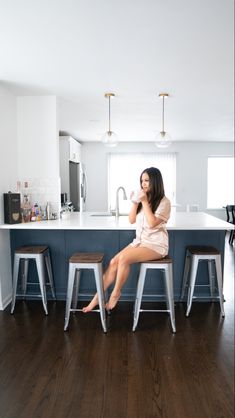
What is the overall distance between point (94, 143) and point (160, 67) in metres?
4.57

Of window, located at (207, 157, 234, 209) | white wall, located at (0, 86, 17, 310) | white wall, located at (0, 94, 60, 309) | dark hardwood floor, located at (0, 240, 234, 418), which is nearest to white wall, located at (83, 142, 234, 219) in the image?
window, located at (207, 157, 234, 209)

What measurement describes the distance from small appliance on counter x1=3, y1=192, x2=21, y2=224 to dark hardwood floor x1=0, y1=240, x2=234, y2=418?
2.80 ft

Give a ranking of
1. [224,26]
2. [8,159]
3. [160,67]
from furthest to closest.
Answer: [8,159]
[160,67]
[224,26]

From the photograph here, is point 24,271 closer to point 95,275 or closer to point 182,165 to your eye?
point 95,275

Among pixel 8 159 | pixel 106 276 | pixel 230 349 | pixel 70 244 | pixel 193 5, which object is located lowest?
pixel 230 349

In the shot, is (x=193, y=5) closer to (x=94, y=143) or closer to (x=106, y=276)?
(x=106, y=276)

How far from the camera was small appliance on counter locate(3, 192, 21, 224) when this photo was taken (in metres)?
2.75

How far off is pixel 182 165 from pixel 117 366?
5.48m

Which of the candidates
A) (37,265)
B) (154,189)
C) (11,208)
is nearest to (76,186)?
(11,208)

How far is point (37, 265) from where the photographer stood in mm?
2594

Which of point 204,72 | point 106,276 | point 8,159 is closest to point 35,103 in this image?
point 8,159

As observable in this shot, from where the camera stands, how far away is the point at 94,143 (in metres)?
6.78

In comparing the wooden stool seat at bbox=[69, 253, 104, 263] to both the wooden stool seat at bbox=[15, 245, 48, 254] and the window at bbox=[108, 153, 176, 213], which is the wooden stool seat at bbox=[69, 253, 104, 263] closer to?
the wooden stool seat at bbox=[15, 245, 48, 254]

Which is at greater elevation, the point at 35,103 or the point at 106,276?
the point at 35,103
